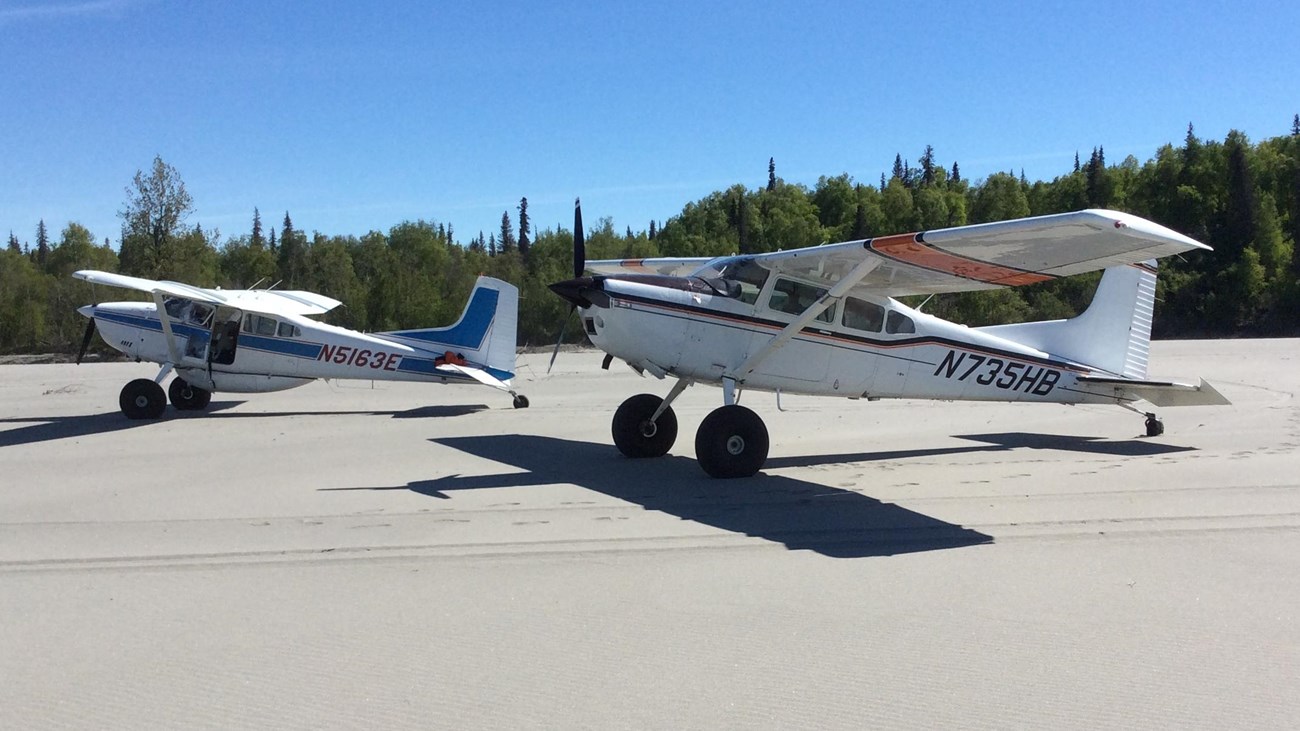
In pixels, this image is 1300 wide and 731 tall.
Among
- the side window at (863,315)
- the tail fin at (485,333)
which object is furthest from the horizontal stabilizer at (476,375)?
the side window at (863,315)

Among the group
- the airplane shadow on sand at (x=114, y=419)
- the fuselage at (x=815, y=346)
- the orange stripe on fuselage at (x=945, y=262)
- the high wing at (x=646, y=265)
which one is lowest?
the airplane shadow on sand at (x=114, y=419)

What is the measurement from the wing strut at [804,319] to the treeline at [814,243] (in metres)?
31.5

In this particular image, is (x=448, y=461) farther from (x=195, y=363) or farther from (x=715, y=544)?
(x=195, y=363)

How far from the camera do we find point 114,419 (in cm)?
1520

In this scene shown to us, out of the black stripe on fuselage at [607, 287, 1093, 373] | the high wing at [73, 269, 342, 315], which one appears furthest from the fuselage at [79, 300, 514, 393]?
the black stripe on fuselage at [607, 287, 1093, 373]

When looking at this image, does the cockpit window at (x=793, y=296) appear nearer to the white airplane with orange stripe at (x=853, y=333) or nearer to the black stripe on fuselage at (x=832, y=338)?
the white airplane with orange stripe at (x=853, y=333)

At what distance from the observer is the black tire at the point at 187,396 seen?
1627 centimetres

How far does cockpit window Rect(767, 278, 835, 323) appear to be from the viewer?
9703 mm

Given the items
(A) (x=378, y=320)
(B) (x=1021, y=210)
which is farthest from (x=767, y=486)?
(B) (x=1021, y=210)

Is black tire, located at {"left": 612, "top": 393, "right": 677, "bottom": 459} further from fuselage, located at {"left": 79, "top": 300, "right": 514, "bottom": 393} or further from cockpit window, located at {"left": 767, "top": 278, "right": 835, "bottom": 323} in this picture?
fuselage, located at {"left": 79, "top": 300, "right": 514, "bottom": 393}

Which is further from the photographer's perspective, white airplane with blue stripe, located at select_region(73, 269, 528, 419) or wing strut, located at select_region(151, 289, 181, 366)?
white airplane with blue stripe, located at select_region(73, 269, 528, 419)

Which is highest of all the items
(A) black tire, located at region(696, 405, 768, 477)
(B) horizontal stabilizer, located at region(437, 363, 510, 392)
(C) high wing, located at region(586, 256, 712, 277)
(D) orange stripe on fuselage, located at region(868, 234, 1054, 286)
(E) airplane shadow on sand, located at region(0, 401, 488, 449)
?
(C) high wing, located at region(586, 256, 712, 277)

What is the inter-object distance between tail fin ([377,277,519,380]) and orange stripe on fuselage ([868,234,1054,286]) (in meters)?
9.01

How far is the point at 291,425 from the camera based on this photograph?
14.1m
